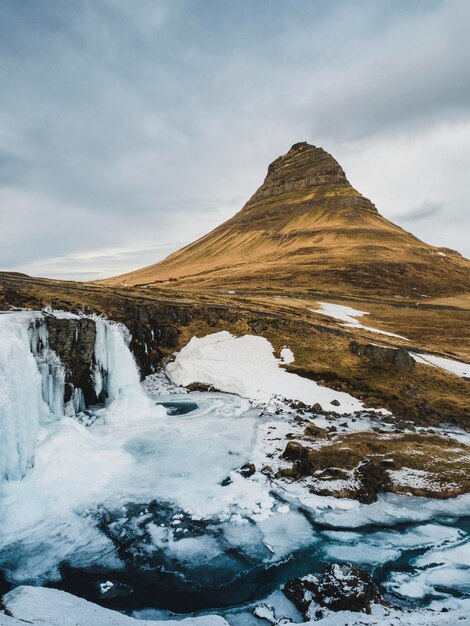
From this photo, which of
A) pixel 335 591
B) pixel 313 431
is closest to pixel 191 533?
pixel 335 591

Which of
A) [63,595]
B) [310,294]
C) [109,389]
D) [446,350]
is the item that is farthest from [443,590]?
[310,294]

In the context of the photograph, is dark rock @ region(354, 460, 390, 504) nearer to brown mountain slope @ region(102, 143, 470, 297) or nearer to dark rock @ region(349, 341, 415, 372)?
dark rock @ region(349, 341, 415, 372)

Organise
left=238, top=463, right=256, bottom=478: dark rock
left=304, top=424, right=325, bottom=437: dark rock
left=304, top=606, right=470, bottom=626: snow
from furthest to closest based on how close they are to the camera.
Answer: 1. left=304, top=424, right=325, bottom=437: dark rock
2. left=238, top=463, right=256, bottom=478: dark rock
3. left=304, top=606, right=470, bottom=626: snow

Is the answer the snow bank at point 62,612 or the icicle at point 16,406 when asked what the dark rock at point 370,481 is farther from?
the icicle at point 16,406

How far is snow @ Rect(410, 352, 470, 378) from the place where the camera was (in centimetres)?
4073

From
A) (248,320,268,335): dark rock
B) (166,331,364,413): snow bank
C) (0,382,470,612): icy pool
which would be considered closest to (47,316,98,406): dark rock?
(0,382,470,612): icy pool

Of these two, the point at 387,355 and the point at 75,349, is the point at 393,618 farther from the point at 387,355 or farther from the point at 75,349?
the point at 387,355

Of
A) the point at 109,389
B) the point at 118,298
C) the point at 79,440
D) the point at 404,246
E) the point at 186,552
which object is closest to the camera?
the point at 186,552

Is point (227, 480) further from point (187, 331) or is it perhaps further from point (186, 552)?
point (187, 331)

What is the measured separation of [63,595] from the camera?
12.4m

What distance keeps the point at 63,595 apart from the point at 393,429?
73.4 ft

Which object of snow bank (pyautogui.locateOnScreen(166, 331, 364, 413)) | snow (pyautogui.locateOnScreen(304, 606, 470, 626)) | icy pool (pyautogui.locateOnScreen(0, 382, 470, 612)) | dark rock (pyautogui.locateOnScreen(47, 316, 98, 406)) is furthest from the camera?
snow bank (pyautogui.locateOnScreen(166, 331, 364, 413))

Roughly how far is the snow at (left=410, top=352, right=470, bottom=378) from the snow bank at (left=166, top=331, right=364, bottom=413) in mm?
13829

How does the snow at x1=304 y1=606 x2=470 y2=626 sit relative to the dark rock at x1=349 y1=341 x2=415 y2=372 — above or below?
below
